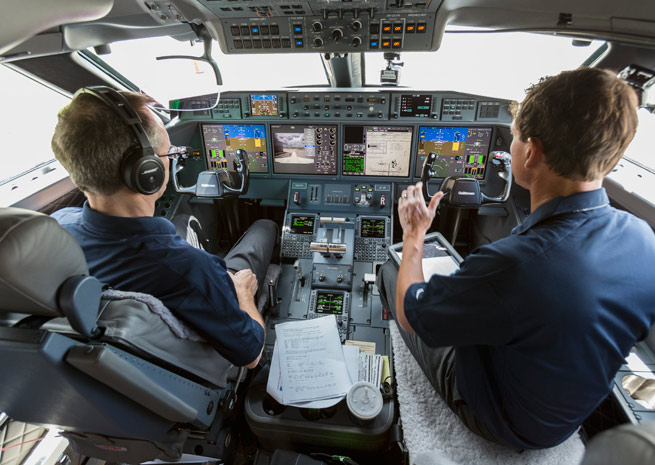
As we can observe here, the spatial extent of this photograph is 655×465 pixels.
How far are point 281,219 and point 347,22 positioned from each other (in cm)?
191

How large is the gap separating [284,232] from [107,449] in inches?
65.8

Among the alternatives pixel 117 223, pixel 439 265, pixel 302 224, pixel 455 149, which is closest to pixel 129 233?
pixel 117 223

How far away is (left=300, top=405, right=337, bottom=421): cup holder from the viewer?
4.64 ft

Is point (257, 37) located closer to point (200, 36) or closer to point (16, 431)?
point (200, 36)

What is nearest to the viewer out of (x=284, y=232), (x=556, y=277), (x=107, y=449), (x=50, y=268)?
(x=50, y=268)

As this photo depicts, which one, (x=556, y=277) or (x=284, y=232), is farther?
(x=284, y=232)

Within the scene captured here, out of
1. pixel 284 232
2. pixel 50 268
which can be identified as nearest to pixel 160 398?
pixel 50 268

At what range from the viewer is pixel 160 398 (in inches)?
38.2

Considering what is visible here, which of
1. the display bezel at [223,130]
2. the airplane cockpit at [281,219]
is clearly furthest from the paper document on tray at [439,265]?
the display bezel at [223,130]

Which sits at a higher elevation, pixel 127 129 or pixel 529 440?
pixel 127 129

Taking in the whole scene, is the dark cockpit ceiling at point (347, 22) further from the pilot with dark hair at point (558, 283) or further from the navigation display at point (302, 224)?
the navigation display at point (302, 224)

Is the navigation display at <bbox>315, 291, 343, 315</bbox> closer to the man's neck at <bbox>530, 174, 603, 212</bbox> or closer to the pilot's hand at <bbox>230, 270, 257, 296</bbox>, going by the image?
the pilot's hand at <bbox>230, 270, 257, 296</bbox>

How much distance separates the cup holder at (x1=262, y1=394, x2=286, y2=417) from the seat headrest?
96 centimetres

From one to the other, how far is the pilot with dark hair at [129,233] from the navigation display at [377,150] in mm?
1649
